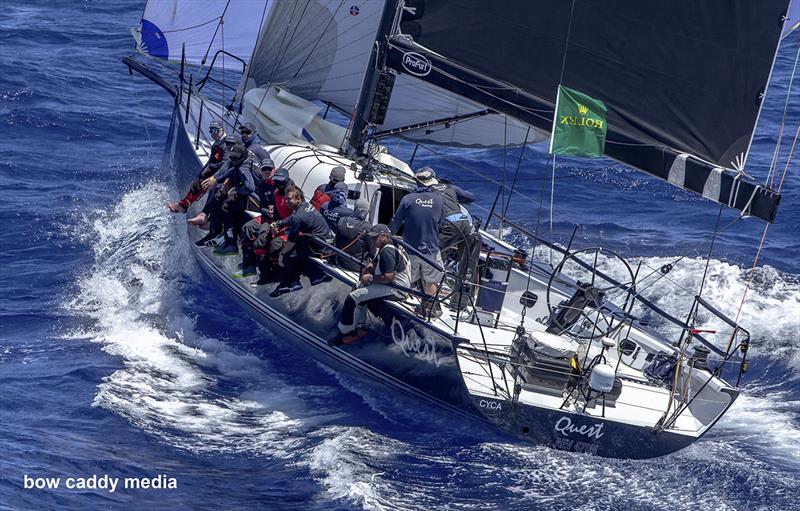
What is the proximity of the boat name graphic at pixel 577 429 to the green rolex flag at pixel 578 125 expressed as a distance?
2.75m

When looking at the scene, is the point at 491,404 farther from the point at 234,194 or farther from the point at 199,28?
the point at 199,28

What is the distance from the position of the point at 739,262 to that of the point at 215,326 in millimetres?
8375

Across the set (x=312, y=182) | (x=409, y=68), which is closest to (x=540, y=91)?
(x=409, y=68)

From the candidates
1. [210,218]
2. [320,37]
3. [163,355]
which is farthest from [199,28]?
[163,355]

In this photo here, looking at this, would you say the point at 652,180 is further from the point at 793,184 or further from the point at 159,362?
the point at 159,362

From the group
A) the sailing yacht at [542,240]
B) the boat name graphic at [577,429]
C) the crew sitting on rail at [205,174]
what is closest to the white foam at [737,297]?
the sailing yacht at [542,240]

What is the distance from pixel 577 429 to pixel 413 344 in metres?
1.97

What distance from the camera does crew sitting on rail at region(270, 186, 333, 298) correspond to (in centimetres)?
1267

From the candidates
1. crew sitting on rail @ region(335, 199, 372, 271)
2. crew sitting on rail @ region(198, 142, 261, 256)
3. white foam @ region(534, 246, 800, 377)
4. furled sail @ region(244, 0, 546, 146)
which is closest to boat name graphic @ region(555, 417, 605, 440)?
crew sitting on rail @ region(335, 199, 372, 271)

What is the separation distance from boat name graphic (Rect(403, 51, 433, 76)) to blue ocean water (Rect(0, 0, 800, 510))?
1.51 metres

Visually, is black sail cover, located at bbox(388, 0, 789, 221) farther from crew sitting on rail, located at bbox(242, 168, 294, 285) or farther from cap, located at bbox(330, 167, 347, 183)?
crew sitting on rail, located at bbox(242, 168, 294, 285)

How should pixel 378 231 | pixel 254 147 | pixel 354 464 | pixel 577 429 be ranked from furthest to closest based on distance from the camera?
pixel 254 147, pixel 378 231, pixel 577 429, pixel 354 464

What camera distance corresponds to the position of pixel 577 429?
11.2m

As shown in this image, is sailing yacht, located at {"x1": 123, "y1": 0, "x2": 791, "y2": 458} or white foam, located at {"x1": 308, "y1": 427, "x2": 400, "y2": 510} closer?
white foam, located at {"x1": 308, "y1": 427, "x2": 400, "y2": 510}
